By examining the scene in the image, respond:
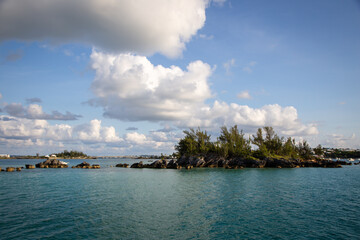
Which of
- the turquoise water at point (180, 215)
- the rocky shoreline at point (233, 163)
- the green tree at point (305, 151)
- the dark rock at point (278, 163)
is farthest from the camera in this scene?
the green tree at point (305, 151)

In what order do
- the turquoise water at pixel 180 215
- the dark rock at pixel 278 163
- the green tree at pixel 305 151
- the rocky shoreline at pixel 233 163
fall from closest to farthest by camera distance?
the turquoise water at pixel 180 215, the dark rock at pixel 278 163, the rocky shoreline at pixel 233 163, the green tree at pixel 305 151

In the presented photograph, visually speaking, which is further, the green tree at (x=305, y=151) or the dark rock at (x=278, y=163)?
the green tree at (x=305, y=151)

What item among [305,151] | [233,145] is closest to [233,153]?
[233,145]

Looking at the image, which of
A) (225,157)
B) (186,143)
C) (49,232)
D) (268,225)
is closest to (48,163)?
(186,143)

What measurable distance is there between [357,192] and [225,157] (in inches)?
3336

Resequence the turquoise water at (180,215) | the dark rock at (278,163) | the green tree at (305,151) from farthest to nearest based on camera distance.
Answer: the green tree at (305,151) → the dark rock at (278,163) → the turquoise water at (180,215)

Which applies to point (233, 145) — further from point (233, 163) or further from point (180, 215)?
point (180, 215)

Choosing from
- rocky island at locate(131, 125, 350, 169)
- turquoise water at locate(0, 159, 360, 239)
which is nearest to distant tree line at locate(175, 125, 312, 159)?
rocky island at locate(131, 125, 350, 169)

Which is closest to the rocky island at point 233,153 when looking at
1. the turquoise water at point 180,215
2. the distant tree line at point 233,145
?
the distant tree line at point 233,145

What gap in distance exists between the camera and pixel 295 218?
2697cm

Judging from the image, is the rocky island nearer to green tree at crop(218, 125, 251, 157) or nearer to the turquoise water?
green tree at crop(218, 125, 251, 157)

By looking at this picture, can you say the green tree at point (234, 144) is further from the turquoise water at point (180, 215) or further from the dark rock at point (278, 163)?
the turquoise water at point (180, 215)

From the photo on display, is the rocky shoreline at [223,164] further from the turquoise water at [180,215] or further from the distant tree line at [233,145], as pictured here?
the turquoise water at [180,215]

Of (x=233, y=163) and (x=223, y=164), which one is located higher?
(x=233, y=163)
